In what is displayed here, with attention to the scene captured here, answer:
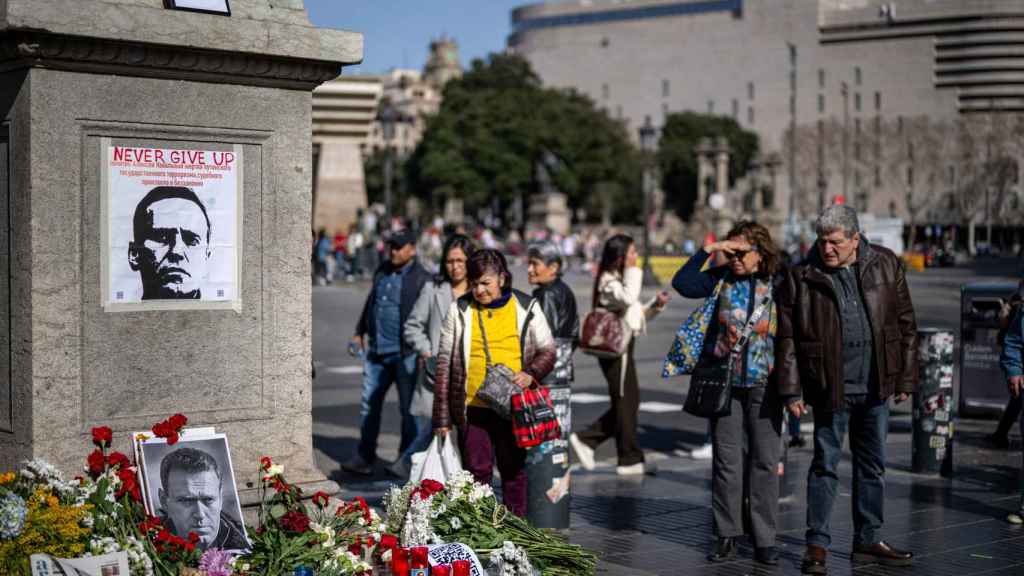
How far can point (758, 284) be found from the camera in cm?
746

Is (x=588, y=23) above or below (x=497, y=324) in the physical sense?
above


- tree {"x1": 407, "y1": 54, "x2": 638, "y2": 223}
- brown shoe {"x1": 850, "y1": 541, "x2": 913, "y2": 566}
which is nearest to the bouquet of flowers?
brown shoe {"x1": 850, "y1": 541, "x2": 913, "y2": 566}

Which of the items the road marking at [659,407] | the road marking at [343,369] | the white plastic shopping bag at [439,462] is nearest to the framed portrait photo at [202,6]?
the white plastic shopping bag at [439,462]

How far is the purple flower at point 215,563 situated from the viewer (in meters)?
4.92

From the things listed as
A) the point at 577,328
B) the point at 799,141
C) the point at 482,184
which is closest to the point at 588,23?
the point at 799,141

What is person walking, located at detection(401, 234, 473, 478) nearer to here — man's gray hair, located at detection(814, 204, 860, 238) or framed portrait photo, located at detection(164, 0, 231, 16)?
man's gray hair, located at detection(814, 204, 860, 238)

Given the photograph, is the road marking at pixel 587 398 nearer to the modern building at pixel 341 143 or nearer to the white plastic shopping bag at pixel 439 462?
the white plastic shopping bag at pixel 439 462

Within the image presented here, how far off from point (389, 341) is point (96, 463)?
5.52 metres

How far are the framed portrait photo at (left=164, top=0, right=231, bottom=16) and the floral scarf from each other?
10.4ft

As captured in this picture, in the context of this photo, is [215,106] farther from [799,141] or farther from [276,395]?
[799,141]

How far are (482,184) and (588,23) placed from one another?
219 ft

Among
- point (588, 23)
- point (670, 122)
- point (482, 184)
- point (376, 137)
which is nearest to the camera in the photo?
point (482, 184)

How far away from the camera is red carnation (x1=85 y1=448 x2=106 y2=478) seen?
5062 mm

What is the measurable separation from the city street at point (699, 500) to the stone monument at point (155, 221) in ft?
7.07
